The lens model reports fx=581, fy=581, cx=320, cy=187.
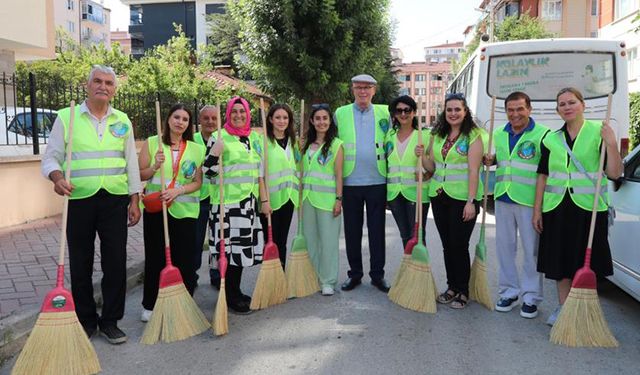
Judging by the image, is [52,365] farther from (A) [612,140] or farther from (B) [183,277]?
(A) [612,140]

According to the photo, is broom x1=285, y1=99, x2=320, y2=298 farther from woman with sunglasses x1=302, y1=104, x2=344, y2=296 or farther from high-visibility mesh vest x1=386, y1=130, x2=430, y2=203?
high-visibility mesh vest x1=386, y1=130, x2=430, y2=203

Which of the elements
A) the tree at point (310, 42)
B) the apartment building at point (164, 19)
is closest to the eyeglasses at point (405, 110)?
the tree at point (310, 42)

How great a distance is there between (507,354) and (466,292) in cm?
101

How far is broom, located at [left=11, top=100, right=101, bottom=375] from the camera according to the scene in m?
3.25

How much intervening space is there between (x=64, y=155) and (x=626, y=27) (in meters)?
24.9

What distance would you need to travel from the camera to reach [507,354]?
3.73 m

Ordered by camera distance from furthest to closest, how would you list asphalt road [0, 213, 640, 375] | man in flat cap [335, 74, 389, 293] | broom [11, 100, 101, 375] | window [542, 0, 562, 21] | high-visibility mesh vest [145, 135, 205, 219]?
window [542, 0, 562, 21]
man in flat cap [335, 74, 389, 293]
high-visibility mesh vest [145, 135, 205, 219]
asphalt road [0, 213, 640, 375]
broom [11, 100, 101, 375]

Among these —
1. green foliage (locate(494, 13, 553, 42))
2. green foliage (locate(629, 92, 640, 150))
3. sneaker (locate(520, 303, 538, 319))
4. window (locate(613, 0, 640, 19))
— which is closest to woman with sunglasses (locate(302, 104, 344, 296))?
sneaker (locate(520, 303, 538, 319))

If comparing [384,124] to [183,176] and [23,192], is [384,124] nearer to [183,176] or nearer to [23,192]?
[183,176]

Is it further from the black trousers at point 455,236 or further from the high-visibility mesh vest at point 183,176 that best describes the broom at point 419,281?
the high-visibility mesh vest at point 183,176

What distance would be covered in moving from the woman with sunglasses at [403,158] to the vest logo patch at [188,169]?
1682 mm

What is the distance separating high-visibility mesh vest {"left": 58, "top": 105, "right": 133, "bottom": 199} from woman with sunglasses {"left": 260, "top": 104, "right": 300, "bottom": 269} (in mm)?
1282

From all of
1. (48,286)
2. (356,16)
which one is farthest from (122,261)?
(356,16)

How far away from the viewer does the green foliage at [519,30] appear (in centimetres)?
2987
